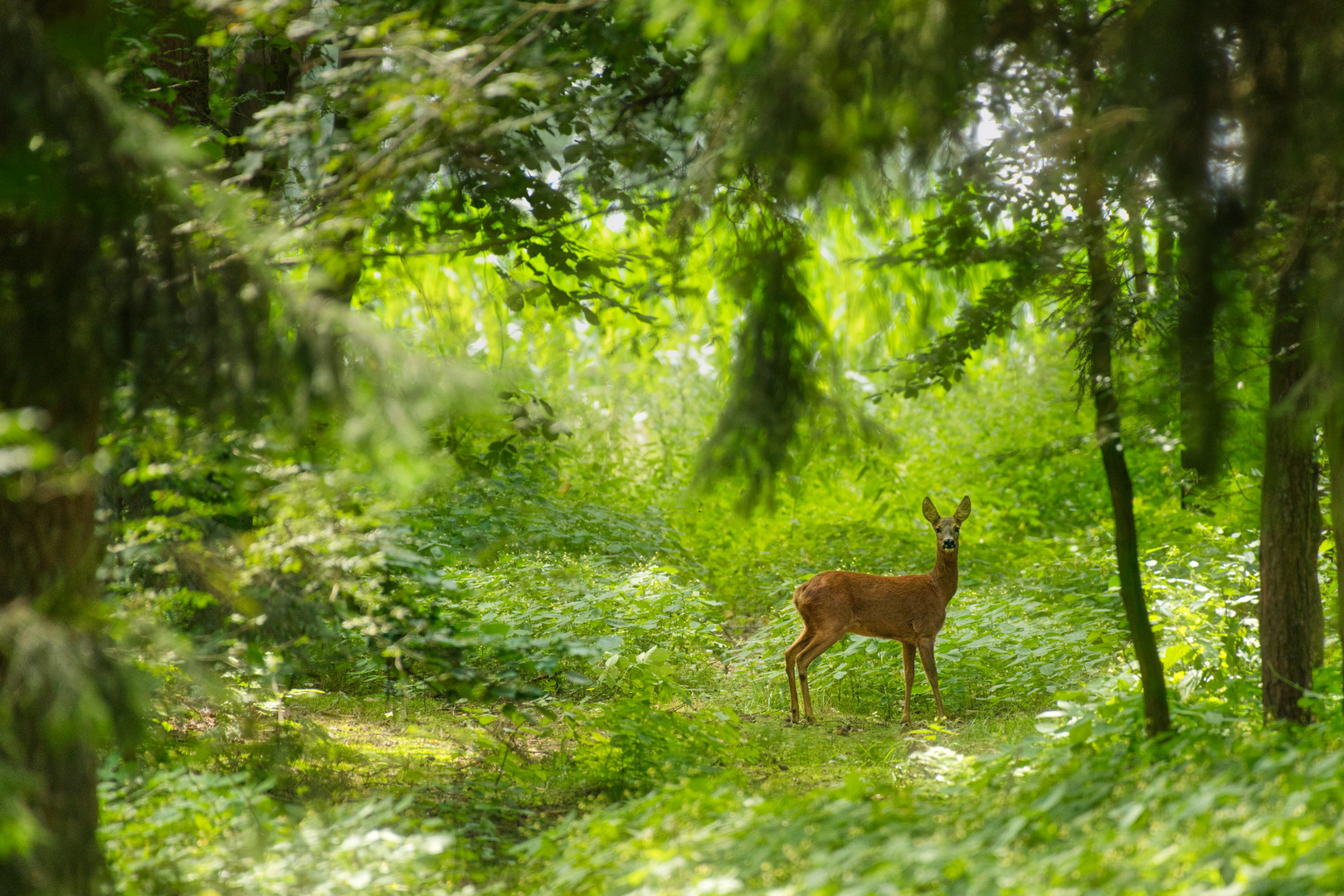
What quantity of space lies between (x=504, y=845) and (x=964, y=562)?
8.40 metres

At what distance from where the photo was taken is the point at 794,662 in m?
7.46

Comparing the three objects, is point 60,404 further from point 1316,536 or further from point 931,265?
point 1316,536

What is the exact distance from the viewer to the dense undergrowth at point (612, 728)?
2.99 metres

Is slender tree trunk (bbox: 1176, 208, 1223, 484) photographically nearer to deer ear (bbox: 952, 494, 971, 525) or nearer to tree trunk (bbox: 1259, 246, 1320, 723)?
tree trunk (bbox: 1259, 246, 1320, 723)

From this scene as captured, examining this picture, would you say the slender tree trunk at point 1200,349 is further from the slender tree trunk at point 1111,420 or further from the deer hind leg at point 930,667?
the deer hind leg at point 930,667

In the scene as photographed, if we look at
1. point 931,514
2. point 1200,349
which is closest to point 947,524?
point 931,514

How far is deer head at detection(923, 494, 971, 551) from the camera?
291 inches

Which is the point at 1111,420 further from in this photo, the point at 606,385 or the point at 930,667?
the point at 930,667

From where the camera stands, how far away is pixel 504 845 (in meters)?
4.20

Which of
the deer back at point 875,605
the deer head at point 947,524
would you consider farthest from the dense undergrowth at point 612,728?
the deer head at point 947,524

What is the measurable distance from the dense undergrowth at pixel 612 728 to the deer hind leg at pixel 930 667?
0.17m

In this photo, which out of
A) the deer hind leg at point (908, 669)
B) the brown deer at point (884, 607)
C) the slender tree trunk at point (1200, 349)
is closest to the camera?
the slender tree trunk at point (1200, 349)

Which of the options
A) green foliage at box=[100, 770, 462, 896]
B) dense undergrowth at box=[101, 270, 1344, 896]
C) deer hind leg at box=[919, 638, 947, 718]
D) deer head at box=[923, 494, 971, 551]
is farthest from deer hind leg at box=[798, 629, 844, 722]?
green foliage at box=[100, 770, 462, 896]

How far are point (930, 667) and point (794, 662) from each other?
0.96 metres
